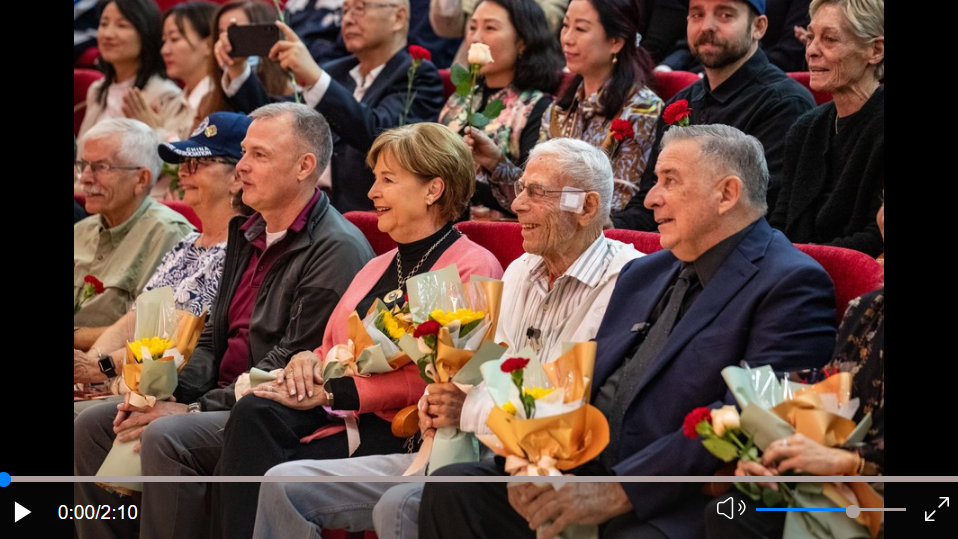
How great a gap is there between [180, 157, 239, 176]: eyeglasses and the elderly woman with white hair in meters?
1.77

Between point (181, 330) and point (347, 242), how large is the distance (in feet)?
1.70

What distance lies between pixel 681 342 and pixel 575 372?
23 centimetres

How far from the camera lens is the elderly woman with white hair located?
289cm

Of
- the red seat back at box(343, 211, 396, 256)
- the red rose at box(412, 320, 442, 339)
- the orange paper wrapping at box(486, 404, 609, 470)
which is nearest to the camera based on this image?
the orange paper wrapping at box(486, 404, 609, 470)

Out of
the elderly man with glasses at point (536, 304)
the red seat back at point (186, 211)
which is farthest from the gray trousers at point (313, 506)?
the red seat back at point (186, 211)

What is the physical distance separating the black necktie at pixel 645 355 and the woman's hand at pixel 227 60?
8.36 feet

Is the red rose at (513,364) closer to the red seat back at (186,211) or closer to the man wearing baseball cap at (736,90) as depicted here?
the man wearing baseball cap at (736,90)

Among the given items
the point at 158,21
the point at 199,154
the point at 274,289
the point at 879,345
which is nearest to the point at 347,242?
→ the point at 274,289

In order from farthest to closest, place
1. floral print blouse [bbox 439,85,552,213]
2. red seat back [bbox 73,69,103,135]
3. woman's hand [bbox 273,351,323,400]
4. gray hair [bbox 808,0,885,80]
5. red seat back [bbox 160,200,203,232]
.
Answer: red seat back [bbox 73,69,103,135] → red seat back [bbox 160,200,203,232] → floral print blouse [bbox 439,85,552,213] → gray hair [bbox 808,0,885,80] → woman's hand [bbox 273,351,323,400]

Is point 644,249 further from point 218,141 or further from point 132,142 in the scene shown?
point 132,142

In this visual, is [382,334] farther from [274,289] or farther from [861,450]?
[861,450]

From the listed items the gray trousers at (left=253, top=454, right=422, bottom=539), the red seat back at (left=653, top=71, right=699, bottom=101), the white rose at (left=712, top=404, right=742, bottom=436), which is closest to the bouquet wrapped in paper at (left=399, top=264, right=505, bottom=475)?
the gray trousers at (left=253, top=454, right=422, bottom=539)

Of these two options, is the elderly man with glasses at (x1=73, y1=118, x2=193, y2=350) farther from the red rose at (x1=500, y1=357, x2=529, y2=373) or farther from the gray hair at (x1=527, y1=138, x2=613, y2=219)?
the red rose at (x1=500, y1=357, x2=529, y2=373)
